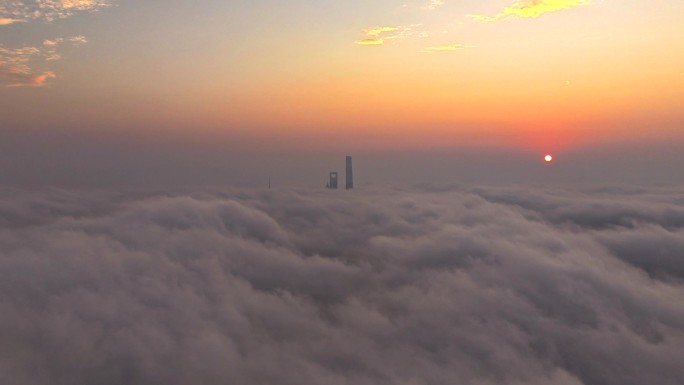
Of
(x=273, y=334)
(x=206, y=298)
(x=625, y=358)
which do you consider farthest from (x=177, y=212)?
(x=625, y=358)

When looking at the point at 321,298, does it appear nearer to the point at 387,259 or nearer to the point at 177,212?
the point at 387,259

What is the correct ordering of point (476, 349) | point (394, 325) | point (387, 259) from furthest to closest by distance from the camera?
point (387, 259), point (394, 325), point (476, 349)

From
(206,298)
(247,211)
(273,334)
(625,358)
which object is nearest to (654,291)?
(625,358)

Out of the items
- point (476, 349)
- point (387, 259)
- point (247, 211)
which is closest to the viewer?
point (476, 349)

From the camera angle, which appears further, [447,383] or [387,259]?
[387,259]

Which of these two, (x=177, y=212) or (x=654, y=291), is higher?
(x=177, y=212)

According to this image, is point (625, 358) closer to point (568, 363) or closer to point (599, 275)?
point (568, 363)

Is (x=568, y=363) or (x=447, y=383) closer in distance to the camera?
(x=447, y=383)

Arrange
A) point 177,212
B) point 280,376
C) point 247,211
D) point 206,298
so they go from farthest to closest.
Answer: point 247,211
point 177,212
point 206,298
point 280,376

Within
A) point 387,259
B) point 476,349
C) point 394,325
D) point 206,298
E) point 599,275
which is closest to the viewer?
point 476,349
